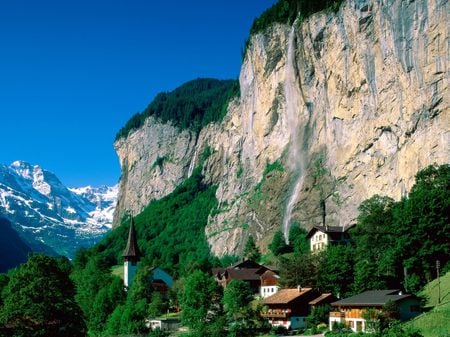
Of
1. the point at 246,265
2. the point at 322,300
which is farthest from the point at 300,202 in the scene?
the point at 322,300

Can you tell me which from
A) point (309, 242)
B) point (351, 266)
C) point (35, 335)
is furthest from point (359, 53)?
point (35, 335)

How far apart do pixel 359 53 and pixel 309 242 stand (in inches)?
1188

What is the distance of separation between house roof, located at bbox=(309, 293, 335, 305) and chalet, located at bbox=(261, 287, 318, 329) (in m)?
0.89

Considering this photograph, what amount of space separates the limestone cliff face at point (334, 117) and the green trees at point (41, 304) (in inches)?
2182

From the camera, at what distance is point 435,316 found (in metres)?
56.5

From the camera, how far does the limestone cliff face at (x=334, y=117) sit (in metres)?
92.9

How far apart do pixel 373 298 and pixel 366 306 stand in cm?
164

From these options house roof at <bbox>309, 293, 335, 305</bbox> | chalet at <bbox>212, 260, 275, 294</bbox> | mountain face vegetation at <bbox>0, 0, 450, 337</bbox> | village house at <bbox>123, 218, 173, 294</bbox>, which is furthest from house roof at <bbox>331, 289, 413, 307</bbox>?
village house at <bbox>123, 218, 173, 294</bbox>

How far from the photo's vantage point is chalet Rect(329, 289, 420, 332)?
6122 centimetres

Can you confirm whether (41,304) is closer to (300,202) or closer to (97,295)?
(97,295)

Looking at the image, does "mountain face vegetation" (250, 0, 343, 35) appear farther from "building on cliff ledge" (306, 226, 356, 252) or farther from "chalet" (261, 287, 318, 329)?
"chalet" (261, 287, 318, 329)

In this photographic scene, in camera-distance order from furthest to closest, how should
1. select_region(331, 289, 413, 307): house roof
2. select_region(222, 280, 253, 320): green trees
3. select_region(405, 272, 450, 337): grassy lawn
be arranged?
select_region(222, 280, 253, 320): green trees → select_region(331, 289, 413, 307): house roof → select_region(405, 272, 450, 337): grassy lawn

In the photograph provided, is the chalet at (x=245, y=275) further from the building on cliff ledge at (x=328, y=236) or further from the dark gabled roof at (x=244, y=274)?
the building on cliff ledge at (x=328, y=236)

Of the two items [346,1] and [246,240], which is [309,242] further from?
[346,1]
